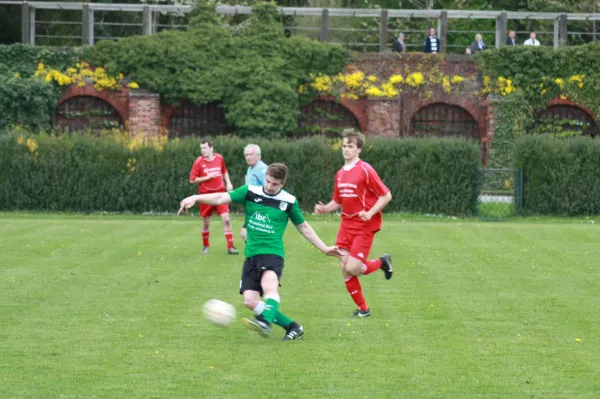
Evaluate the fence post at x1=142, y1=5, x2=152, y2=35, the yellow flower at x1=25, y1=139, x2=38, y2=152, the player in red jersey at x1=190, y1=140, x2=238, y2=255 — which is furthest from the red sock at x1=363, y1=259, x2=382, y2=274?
the fence post at x1=142, y1=5, x2=152, y2=35

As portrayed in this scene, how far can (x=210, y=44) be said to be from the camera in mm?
39594

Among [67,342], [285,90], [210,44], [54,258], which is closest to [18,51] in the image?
[210,44]

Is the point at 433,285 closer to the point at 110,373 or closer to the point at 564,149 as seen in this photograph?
the point at 110,373

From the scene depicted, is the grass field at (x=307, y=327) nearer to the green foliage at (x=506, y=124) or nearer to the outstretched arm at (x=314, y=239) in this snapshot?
the outstretched arm at (x=314, y=239)

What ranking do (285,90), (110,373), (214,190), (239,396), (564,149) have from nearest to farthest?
(239,396) < (110,373) < (214,190) < (564,149) < (285,90)

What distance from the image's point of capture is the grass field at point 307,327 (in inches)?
323

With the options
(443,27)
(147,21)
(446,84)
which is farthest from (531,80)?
(147,21)

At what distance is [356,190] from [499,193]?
64.3 feet

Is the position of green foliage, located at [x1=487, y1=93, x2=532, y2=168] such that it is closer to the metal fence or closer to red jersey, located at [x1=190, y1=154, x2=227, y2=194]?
the metal fence

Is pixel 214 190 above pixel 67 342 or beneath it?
above

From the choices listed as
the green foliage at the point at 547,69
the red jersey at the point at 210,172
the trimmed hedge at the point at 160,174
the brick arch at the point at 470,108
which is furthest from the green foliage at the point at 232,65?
the red jersey at the point at 210,172

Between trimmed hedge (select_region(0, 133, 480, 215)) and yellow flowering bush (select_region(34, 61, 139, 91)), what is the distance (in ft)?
27.2

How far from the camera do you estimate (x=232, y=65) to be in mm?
39250

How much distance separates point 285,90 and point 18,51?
10068mm
